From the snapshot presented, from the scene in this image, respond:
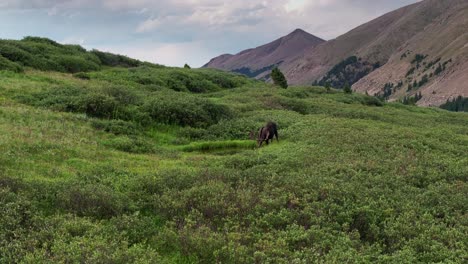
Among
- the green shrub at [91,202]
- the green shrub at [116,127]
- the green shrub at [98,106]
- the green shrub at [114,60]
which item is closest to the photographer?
the green shrub at [91,202]

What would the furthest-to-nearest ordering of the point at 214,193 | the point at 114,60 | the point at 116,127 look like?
the point at 114,60 → the point at 116,127 → the point at 214,193

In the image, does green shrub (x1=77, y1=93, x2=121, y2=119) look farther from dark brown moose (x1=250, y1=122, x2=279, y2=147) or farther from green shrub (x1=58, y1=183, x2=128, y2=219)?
green shrub (x1=58, y1=183, x2=128, y2=219)

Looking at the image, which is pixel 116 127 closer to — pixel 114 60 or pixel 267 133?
pixel 267 133

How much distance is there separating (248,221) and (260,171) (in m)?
5.15

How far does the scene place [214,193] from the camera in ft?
46.4

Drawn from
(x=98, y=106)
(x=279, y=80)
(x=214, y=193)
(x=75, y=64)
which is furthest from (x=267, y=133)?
(x=279, y=80)

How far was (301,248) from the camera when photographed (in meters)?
11.0

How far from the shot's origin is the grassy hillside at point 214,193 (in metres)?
10.5

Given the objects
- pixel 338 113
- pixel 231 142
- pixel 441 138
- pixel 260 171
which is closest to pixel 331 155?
pixel 260 171

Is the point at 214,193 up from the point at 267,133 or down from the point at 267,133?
down

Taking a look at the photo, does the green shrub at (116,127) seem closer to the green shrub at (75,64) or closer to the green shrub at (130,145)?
the green shrub at (130,145)

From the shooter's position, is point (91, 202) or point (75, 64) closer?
point (91, 202)

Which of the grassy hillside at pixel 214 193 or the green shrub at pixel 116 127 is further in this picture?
the green shrub at pixel 116 127

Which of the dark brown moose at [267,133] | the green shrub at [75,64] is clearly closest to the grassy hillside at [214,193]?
the dark brown moose at [267,133]
